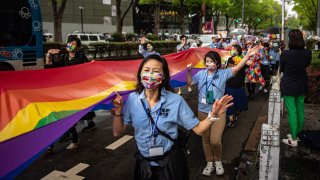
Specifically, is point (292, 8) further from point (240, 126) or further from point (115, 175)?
point (115, 175)

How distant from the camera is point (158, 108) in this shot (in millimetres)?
2752

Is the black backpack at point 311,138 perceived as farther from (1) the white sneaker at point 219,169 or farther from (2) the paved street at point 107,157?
(1) the white sneaker at point 219,169

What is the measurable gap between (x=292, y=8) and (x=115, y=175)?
1685 inches

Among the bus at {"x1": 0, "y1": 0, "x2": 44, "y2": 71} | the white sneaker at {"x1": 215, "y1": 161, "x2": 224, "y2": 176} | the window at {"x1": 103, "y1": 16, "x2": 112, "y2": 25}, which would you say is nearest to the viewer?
the white sneaker at {"x1": 215, "y1": 161, "x2": 224, "y2": 176}

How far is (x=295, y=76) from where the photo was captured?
5.52 m

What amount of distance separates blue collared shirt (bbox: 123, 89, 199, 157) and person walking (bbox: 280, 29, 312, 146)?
3296mm

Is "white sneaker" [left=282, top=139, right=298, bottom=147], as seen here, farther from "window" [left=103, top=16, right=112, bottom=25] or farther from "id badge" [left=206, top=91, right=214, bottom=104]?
"window" [left=103, top=16, right=112, bottom=25]

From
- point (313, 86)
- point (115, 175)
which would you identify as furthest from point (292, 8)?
point (115, 175)

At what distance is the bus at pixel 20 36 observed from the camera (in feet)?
Answer: 30.1

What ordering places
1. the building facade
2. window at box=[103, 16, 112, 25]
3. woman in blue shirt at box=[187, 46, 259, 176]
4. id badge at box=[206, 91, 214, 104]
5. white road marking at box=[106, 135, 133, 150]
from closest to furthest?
woman in blue shirt at box=[187, 46, 259, 176], id badge at box=[206, 91, 214, 104], white road marking at box=[106, 135, 133, 150], the building facade, window at box=[103, 16, 112, 25]

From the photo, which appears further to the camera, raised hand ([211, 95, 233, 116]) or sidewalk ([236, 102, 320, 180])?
sidewalk ([236, 102, 320, 180])

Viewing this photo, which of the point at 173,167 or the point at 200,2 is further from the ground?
the point at 200,2

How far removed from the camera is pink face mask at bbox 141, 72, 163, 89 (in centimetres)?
279

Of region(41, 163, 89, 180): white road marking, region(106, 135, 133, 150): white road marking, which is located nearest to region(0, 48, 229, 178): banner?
region(41, 163, 89, 180): white road marking
